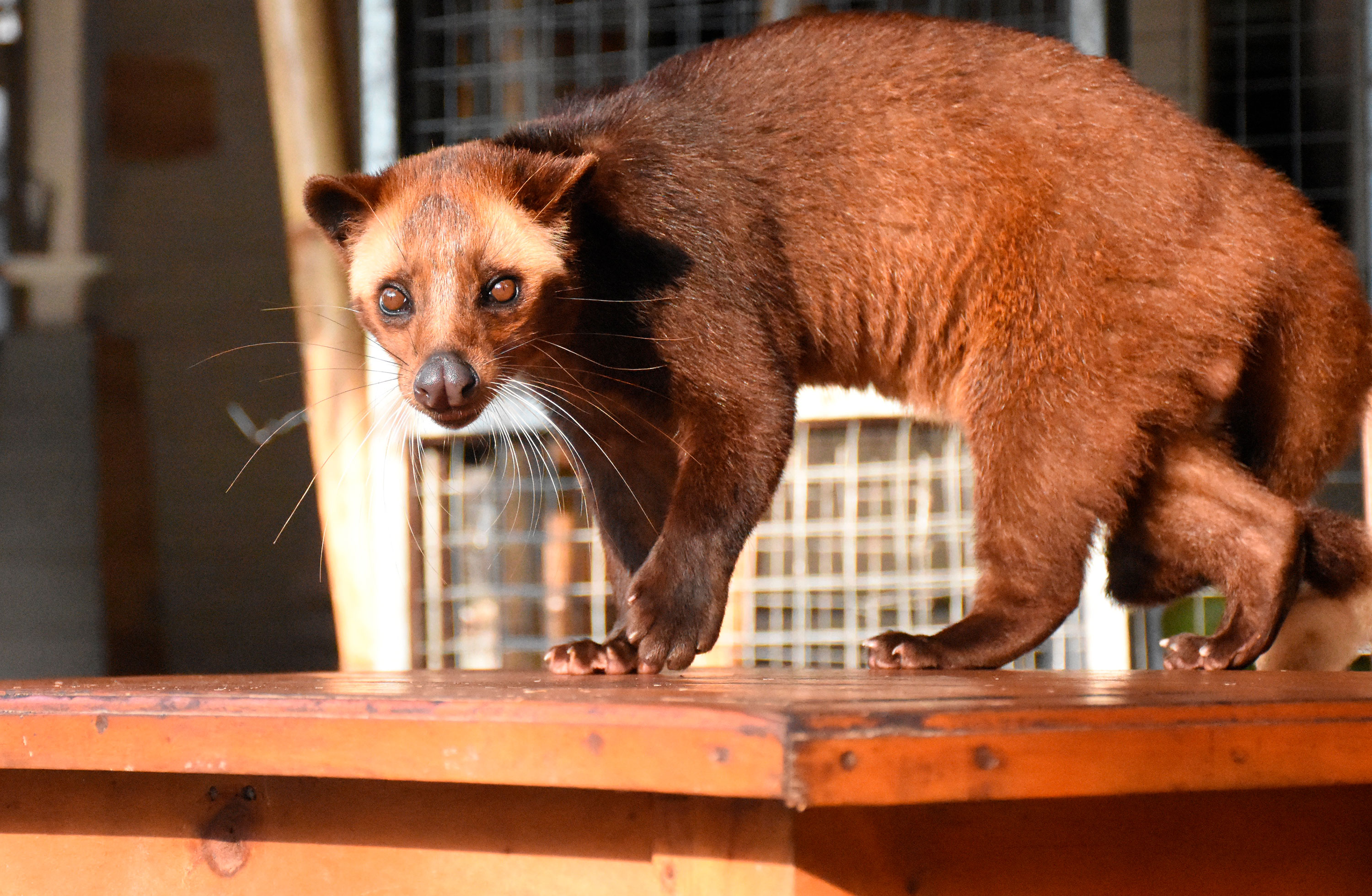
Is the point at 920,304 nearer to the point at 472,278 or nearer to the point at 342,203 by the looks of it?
the point at 472,278

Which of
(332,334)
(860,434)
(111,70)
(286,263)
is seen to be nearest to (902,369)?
(860,434)

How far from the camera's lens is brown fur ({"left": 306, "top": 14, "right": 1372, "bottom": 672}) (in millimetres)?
2121

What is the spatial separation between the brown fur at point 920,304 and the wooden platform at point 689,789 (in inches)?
22.9

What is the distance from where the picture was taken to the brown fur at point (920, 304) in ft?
6.96

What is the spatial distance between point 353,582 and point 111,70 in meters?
1.95

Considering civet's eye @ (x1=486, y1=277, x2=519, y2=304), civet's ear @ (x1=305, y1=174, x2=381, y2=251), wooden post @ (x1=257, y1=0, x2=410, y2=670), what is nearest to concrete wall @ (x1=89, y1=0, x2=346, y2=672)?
wooden post @ (x1=257, y1=0, x2=410, y2=670)

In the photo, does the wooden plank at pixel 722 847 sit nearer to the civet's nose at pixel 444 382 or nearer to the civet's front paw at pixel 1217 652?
the civet's nose at pixel 444 382

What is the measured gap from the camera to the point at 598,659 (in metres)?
1.97

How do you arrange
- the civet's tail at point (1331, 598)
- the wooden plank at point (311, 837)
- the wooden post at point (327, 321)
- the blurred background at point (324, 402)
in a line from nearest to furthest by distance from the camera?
the wooden plank at point (311, 837)
the civet's tail at point (1331, 598)
the wooden post at point (327, 321)
the blurred background at point (324, 402)

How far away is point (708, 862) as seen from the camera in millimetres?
1181

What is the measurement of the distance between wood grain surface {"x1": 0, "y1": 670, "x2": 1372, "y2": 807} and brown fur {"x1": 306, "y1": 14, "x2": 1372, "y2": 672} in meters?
0.64

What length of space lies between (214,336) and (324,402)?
123 cm

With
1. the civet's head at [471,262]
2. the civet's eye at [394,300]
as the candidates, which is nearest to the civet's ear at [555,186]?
the civet's head at [471,262]

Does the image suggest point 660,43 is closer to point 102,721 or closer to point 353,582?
point 353,582
